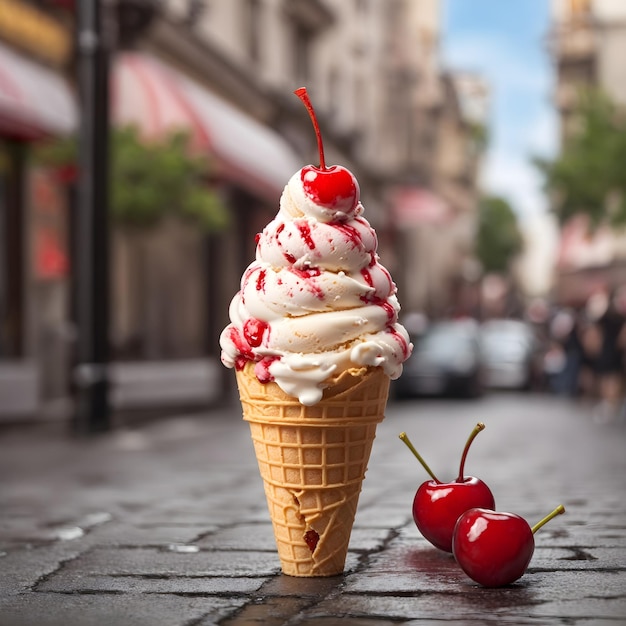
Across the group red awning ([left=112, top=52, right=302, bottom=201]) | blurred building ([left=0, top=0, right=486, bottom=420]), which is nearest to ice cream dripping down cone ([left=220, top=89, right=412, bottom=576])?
blurred building ([left=0, top=0, right=486, bottom=420])

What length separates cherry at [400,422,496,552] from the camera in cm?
502

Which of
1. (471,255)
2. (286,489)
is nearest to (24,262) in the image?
(286,489)

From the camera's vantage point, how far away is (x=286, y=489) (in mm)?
4801

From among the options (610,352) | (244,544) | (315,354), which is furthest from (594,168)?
(315,354)

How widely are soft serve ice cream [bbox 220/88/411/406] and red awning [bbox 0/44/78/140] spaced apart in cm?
900

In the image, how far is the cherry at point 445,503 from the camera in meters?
5.02

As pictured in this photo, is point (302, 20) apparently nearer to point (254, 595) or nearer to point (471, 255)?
point (254, 595)

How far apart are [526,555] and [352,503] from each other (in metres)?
0.69

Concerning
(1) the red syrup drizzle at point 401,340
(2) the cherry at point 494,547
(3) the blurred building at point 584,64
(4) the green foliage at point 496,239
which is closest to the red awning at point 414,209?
(3) the blurred building at point 584,64

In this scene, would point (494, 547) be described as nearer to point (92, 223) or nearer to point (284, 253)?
point (284, 253)

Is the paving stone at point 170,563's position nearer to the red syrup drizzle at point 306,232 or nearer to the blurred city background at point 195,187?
the red syrup drizzle at point 306,232

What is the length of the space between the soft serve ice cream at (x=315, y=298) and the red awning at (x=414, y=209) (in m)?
35.0

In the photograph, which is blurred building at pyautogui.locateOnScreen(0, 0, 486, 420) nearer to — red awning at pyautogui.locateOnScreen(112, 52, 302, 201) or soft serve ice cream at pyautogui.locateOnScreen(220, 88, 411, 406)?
red awning at pyautogui.locateOnScreen(112, 52, 302, 201)

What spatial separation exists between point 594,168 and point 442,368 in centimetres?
973
